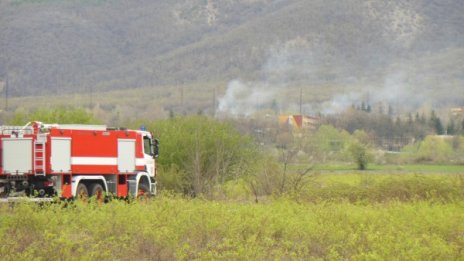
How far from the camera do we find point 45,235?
22156 millimetres

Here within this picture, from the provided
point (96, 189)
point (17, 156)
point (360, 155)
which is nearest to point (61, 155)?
point (17, 156)

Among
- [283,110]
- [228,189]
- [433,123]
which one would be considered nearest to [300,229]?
[228,189]

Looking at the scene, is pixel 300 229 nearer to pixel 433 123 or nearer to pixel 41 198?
pixel 41 198

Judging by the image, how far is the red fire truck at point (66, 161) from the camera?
3553 centimetres

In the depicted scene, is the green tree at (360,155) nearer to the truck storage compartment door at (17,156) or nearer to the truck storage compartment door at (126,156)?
the truck storage compartment door at (126,156)

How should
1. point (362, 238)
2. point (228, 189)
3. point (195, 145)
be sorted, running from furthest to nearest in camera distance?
point (195, 145) < point (228, 189) < point (362, 238)

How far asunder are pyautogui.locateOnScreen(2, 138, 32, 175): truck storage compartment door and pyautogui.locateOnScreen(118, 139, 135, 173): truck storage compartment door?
4534 millimetres

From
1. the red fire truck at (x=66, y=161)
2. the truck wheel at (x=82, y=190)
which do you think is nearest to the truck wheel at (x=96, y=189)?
the red fire truck at (x=66, y=161)

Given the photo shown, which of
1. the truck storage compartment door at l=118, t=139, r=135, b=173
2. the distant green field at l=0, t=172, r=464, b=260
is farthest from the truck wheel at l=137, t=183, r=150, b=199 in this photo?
the distant green field at l=0, t=172, r=464, b=260

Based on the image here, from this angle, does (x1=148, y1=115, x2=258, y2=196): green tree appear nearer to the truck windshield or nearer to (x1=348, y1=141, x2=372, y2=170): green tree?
the truck windshield

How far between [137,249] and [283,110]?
170132mm

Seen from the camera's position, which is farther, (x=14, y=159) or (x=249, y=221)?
(x=14, y=159)

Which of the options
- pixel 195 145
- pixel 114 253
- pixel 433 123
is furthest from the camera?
pixel 433 123

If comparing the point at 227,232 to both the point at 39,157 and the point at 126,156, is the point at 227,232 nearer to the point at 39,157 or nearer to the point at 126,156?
the point at 39,157
